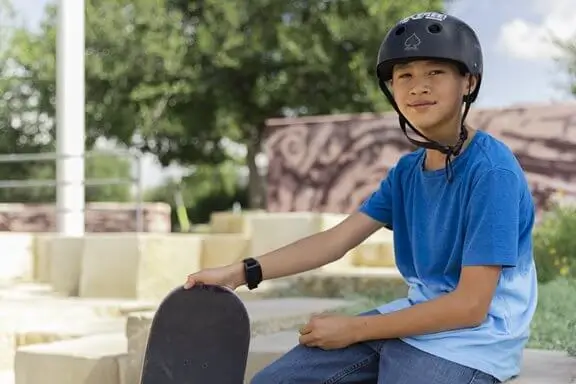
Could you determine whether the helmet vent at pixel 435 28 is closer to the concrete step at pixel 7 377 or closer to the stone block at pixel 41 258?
the concrete step at pixel 7 377

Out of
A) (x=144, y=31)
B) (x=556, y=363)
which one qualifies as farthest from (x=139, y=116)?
(x=556, y=363)

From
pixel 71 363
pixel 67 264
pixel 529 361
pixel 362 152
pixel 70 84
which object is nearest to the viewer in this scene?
pixel 529 361

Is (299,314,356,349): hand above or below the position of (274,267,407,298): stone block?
above

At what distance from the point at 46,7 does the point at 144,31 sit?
510cm

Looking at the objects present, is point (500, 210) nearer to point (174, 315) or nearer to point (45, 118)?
point (174, 315)

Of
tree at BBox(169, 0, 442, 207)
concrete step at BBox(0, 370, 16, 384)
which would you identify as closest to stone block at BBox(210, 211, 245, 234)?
concrete step at BBox(0, 370, 16, 384)

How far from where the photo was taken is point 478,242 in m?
2.00

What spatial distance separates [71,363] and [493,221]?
2158 mm

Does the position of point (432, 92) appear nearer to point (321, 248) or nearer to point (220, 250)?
point (321, 248)

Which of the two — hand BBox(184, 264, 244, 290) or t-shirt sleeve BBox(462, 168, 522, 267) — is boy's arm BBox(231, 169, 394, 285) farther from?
t-shirt sleeve BBox(462, 168, 522, 267)

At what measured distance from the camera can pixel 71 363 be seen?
12.0ft

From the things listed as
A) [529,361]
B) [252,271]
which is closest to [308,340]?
[252,271]

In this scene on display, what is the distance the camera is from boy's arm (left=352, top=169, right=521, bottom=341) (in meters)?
2.00

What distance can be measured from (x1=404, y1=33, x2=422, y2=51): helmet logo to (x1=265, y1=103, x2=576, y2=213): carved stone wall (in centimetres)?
1018
